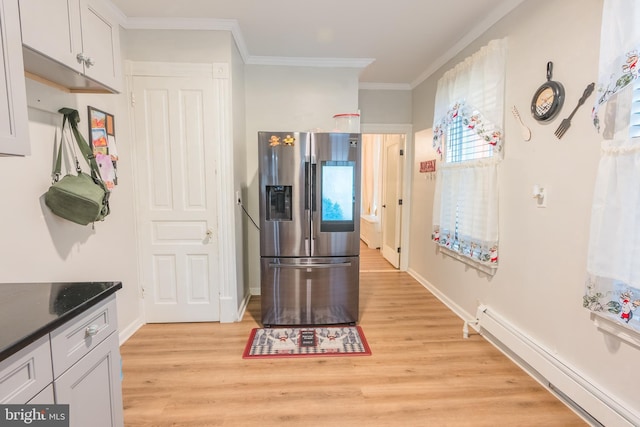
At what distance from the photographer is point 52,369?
98cm

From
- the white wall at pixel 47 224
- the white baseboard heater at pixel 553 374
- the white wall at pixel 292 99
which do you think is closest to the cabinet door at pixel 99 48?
the white wall at pixel 47 224

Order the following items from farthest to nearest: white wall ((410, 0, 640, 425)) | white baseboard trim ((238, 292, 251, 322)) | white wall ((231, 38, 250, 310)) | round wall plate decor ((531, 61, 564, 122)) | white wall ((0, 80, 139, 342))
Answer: white baseboard trim ((238, 292, 251, 322)) < white wall ((231, 38, 250, 310)) < round wall plate decor ((531, 61, 564, 122)) < white wall ((410, 0, 640, 425)) < white wall ((0, 80, 139, 342))

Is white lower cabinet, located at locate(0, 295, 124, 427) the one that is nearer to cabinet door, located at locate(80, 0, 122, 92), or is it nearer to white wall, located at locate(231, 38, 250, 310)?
cabinet door, located at locate(80, 0, 122, 92)

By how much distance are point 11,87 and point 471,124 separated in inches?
114

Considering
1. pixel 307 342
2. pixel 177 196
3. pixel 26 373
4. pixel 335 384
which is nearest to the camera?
pixel 26 373

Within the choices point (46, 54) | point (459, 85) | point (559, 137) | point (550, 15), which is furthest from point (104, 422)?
point (459, 85)

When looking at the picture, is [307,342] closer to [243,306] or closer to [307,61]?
[243,306]

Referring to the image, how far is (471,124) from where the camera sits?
264 centimetres

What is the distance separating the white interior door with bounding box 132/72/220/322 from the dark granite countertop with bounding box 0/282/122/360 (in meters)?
1.46

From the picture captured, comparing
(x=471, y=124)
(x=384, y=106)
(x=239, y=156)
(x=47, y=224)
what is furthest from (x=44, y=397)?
(x=384, y=106)

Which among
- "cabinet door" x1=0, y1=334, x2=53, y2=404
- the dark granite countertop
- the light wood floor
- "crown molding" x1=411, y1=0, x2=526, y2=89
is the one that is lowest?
the light wood floor

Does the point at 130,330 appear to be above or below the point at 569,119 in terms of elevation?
below

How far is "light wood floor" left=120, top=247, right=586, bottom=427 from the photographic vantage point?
1.74m

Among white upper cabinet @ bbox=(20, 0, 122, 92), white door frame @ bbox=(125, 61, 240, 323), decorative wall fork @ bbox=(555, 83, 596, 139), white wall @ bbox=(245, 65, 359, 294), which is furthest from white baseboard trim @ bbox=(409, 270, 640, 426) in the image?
white upper cabinet @ bbox=(20, 0, 122, 92)
